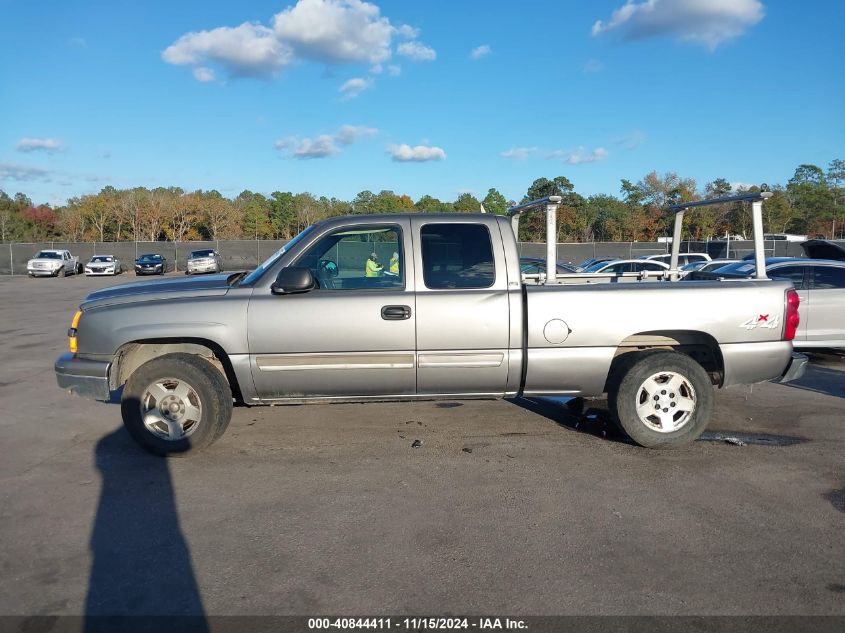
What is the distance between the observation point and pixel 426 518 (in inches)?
156

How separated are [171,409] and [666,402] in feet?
13.3

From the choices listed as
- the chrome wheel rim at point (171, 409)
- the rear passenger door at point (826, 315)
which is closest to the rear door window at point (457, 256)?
the chrome wheel rim at point (171, 409)

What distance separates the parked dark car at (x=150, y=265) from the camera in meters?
38.5

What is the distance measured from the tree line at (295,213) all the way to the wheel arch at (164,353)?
160ft

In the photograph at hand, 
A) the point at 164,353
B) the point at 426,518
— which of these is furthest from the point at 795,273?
the point at 164,353

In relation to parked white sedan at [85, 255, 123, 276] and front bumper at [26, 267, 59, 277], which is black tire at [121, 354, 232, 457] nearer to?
front bumper at [26, 267, 59, 277]

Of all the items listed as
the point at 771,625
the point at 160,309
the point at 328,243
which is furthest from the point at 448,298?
the point at 771,625

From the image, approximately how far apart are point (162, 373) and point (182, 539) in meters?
1.62

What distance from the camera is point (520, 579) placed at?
10.7 ft

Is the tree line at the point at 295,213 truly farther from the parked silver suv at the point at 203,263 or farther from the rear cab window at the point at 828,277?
the rear cab window at the point at 828,277

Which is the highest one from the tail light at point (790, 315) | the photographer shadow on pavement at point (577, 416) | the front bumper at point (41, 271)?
the front bumper at point (41, 271)

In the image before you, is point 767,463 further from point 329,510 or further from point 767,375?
point 329,510

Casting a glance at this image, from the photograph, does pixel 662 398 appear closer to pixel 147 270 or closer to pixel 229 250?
pixel 147 270

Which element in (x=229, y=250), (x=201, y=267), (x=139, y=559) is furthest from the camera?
(x=229, y=250)
